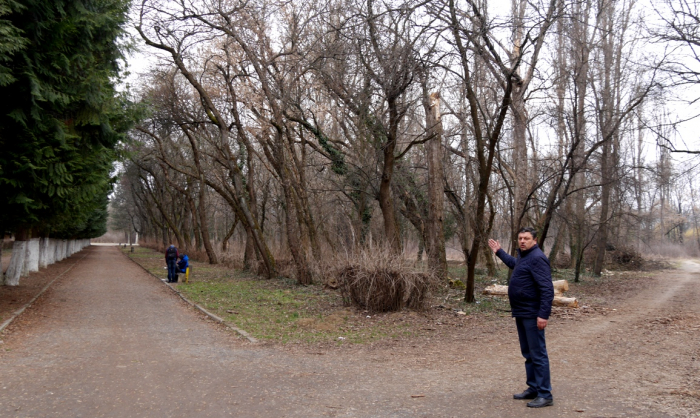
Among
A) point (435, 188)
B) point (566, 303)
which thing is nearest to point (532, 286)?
point (566, 303)

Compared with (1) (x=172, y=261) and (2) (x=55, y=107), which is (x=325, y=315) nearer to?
(2) (x=55, y=107)

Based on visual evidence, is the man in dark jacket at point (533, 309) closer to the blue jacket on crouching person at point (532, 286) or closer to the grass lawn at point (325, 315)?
the blue jacket on crouching person at point (532, 286)

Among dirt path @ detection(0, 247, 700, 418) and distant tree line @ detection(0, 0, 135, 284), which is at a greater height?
distant tree line @ detection(0, 0, 135, 284)

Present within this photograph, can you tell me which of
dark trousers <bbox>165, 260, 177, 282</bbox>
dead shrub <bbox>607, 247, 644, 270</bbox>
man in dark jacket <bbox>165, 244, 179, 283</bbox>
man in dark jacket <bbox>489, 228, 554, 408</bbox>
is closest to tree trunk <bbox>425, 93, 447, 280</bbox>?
man in dark jacket <bbox>165, 244, 179, 283</bbox>

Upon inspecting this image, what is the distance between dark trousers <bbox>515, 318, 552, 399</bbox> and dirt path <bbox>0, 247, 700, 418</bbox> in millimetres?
222

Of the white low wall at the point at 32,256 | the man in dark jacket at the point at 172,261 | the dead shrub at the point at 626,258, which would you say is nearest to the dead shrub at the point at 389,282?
the man in dark jacket at the point at 172,261

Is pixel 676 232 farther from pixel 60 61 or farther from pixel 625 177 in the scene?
pixel 60 61

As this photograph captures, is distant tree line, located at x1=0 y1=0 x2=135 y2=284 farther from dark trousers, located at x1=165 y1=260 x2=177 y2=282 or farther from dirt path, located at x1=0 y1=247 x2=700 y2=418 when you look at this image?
dark trousers, located at x1=165 y1=260 x2=177 y2=282

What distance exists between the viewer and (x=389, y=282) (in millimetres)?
11438

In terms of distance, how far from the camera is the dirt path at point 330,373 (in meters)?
5.35

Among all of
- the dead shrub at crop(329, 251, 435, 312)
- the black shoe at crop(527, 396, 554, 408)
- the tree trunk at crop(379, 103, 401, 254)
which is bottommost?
the black shoe at crop(527, 396, 554, 408)

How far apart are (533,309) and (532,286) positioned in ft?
0.77

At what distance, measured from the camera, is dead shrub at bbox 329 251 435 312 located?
1139 centimetres

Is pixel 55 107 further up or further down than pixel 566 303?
further up
